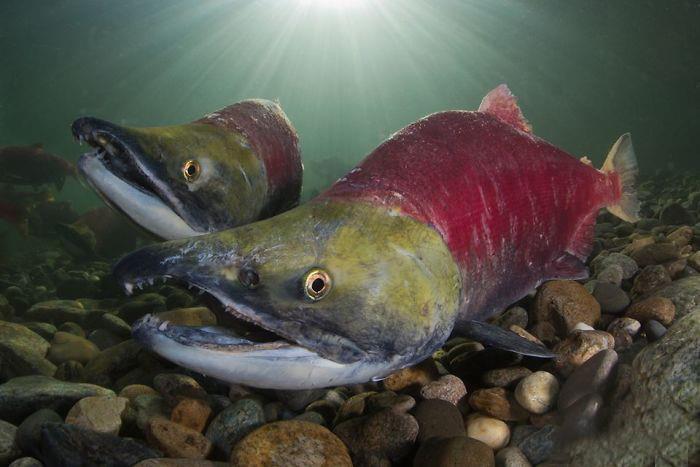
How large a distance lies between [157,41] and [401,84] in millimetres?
60903

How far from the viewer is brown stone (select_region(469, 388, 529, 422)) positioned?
2209mm

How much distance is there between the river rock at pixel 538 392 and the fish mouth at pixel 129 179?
85.3 inches

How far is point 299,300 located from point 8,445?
167cm

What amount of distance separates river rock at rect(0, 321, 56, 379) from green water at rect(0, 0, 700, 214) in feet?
53.8

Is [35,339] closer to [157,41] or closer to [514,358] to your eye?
[514,358]

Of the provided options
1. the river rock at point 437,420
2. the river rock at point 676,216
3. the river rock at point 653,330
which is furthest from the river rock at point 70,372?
the river rock at point 676,216

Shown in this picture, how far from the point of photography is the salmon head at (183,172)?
8.54ft

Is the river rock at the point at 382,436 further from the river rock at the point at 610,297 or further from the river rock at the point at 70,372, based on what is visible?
the river rock at the point at 70,372

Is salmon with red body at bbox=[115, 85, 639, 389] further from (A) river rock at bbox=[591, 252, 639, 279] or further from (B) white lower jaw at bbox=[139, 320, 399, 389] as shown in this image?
(A) river rock at bbox=[591, 252, 639, 279]

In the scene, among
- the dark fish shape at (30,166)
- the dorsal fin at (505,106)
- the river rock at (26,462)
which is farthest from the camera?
the dark fish shape at (30,166)

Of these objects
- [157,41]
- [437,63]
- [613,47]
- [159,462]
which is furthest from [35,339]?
[437,63]

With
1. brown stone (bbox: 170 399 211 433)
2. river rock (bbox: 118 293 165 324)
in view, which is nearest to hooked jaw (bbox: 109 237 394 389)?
brown stone (bbox: 170 399 211 433)

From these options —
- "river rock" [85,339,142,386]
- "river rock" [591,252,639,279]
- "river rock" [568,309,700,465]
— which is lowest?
"river rock" [85,339,142,386]

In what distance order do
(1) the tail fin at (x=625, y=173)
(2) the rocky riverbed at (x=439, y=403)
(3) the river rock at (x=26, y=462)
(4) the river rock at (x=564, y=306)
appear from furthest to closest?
1. (1) the tail fin at (x=625, y=173)
2. (4) the river rock at (x=564, y=306)
3. (3) the river rock at (x=26, y=462)
4. (2) the rocky riverbed at (x=439, y=403)
